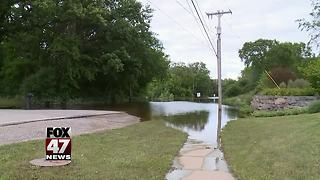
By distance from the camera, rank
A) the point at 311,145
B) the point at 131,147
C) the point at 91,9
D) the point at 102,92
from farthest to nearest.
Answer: the point at 102,92 → the point at 91,9 → the point at 131,147 → the point at 311,145

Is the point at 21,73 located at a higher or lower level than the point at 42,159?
higher

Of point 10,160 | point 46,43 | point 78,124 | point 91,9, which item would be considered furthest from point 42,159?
point 46,43

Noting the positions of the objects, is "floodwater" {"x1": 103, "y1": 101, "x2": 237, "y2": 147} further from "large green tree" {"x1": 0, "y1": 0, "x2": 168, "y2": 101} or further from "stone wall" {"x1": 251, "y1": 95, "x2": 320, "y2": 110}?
"large green tree" {"x1": 0, "y1": 0, "x2": 168, "y2": 101}

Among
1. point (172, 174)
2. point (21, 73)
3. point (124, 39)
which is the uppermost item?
point (124, 39)

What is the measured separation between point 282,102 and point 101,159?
25.6 meters

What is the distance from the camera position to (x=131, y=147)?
492 inches

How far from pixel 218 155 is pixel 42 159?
5482 mm

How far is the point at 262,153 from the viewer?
450 inches

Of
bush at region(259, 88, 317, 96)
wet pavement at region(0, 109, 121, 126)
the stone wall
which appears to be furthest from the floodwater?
wet pavement at region(0, 109, 121, 126)

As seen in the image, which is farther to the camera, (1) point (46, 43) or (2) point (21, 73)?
(2) point (21, 73)

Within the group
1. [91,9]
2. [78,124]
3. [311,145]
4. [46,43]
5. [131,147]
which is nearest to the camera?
[311,145]

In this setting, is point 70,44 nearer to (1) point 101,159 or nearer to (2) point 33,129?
(2) point 33,129

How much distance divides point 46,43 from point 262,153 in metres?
31.3

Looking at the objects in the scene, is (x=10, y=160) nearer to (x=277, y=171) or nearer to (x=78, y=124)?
(x=277, y=171)
